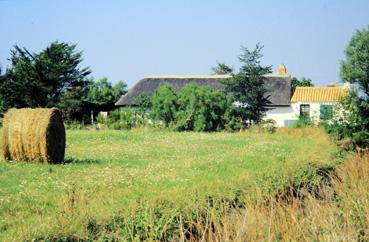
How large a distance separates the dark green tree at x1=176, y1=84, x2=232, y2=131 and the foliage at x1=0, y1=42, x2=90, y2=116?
13.5 meters

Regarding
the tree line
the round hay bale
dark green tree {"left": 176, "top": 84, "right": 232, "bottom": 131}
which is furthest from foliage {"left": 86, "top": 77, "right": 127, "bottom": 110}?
the round hay bale

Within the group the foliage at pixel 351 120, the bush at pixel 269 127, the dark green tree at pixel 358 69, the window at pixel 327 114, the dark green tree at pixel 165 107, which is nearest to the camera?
the foliage at pixel 351 120

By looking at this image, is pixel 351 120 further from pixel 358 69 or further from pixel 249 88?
pixel 249 88

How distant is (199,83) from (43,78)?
1483cm

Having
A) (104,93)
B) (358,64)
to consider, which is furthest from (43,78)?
(358,64)

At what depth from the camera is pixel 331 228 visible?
4.52 meters

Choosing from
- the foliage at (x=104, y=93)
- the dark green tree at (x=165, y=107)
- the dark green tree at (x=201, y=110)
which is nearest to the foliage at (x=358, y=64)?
the dark green tree at (x=201, y=110)

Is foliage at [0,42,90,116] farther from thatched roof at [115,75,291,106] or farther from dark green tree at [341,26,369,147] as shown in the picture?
dark green tree at [341,26,369,147]

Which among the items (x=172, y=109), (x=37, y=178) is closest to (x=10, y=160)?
(x=37, y=178)

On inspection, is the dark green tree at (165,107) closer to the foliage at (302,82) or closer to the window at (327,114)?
the window at (327,114)

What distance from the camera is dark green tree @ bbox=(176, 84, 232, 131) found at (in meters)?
34.9

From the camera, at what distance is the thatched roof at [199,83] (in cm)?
5003

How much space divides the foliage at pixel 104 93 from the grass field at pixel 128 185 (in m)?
31.9

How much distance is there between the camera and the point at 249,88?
129 feet
